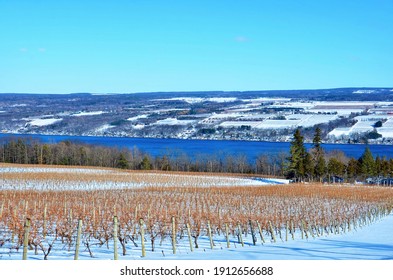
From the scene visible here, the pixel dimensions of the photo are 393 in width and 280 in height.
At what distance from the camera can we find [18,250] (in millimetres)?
15000

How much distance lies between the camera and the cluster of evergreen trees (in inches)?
2552

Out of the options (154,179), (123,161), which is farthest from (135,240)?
(123,161)

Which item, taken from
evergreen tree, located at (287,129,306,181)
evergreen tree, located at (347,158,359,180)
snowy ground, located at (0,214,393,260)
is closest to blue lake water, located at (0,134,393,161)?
evergreen tree, located at (347,158,359,180)

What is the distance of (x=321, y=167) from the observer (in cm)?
6619

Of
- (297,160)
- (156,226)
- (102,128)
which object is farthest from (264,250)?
(102,128)

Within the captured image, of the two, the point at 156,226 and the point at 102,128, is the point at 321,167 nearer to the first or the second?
the point at 156,226

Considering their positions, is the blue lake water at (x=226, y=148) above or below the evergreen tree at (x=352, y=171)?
below

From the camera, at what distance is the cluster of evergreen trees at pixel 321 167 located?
64.8 m

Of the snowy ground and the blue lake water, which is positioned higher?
the snowy ground

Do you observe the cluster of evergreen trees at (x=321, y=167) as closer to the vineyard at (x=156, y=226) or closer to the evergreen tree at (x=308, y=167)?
the evergreen tree at (x=308, y=167)

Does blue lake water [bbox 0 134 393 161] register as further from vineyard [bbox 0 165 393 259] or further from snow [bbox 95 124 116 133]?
vineyard [bbox 0 165 393 259]

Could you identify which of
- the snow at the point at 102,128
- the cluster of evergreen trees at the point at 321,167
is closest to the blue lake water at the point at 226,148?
the snow at the point at 102,128

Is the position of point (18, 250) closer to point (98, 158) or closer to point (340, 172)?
point (340, 172)

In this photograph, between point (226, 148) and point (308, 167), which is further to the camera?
point (226, 148)
